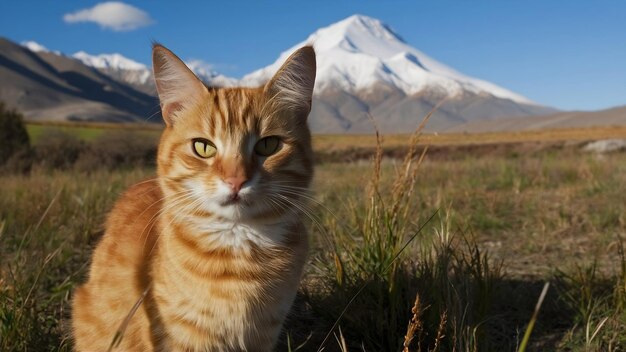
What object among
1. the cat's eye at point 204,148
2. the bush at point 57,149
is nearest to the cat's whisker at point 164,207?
the cat's eye at point 204,148

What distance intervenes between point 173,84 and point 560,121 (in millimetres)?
143945

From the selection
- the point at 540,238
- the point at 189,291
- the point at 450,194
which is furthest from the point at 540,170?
the point at 189,291

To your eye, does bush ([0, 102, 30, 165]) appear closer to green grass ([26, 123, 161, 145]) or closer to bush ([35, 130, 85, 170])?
bush ([35, 130, 85, 170])

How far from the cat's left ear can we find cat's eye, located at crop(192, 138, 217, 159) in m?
0.37

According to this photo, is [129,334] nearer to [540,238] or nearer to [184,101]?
[184,101]

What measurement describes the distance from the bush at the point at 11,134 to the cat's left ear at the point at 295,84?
543 inches

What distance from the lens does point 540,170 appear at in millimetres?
7699

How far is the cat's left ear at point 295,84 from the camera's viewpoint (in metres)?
2.27

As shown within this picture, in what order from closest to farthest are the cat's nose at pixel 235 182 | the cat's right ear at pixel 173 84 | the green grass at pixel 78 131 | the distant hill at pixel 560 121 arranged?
the cat's nose at pixel 235 182
the cat's right ear at pixel 173 84
the green grass at pixel 78 131
the distant hill at pixel 560 121

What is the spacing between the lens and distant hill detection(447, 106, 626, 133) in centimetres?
11619

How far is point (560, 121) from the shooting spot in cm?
13012

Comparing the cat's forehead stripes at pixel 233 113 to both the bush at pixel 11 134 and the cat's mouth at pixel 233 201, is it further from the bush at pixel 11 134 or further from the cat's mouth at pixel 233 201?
the bush at pixel 11 134

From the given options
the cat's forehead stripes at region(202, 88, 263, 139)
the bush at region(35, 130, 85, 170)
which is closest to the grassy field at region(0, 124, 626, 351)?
the cat's forehead stripes at region(202, 88, 263, 139)

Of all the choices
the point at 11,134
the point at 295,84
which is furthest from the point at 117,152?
the point at 295,84
